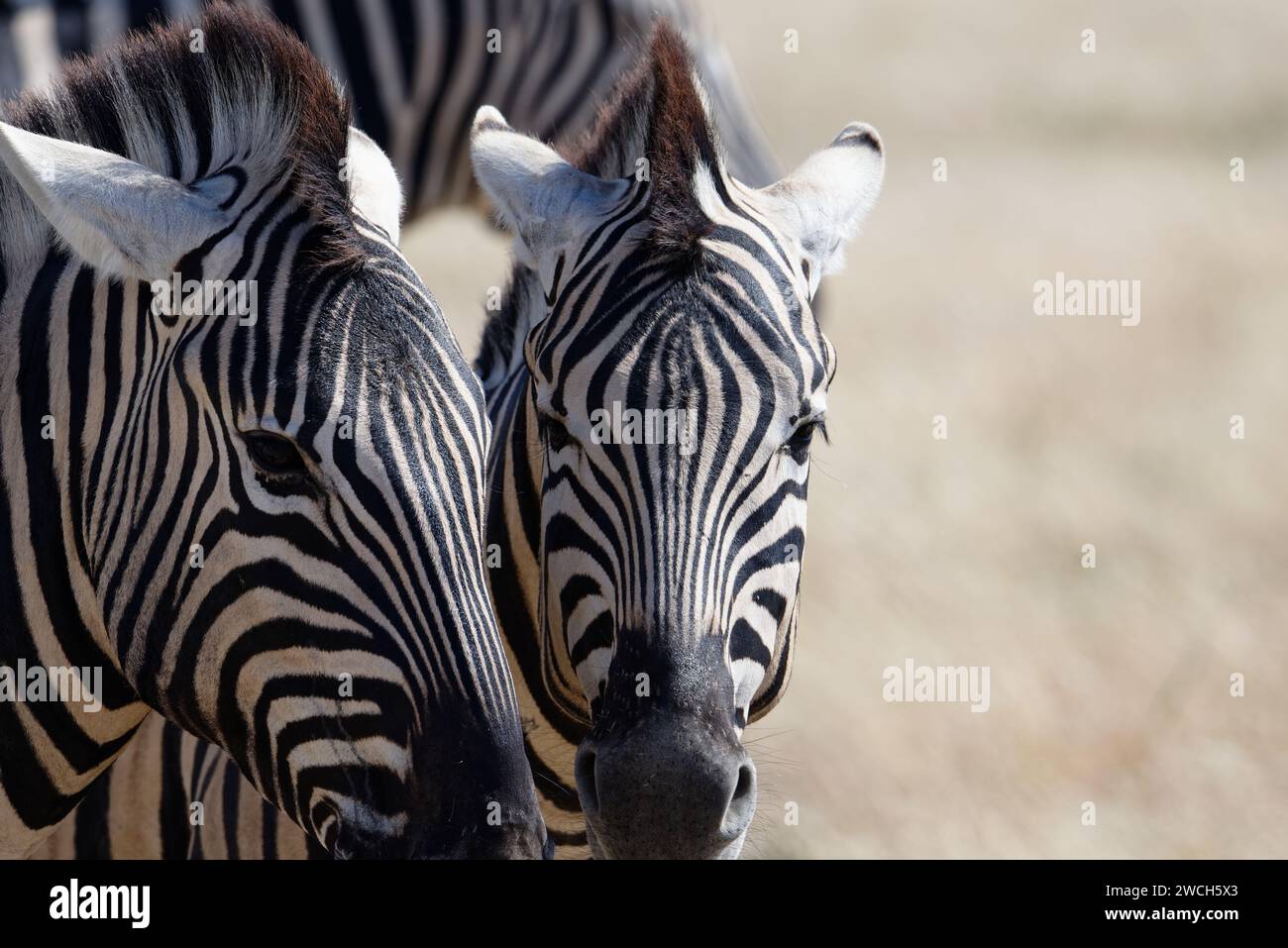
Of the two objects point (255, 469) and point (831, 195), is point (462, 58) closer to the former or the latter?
point (831, 195)

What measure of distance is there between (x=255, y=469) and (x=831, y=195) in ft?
7.61

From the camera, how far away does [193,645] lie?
156 inches

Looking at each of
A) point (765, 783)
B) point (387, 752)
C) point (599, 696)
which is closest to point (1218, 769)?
point (765, 783)

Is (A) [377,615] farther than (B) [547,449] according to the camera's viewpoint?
No

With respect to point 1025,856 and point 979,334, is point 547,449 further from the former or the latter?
point 979,334

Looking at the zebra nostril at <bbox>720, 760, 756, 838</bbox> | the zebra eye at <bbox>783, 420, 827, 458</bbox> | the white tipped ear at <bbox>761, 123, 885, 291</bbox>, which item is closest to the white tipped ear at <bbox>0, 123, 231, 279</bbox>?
the zebra eye at <bbox>783, 420, 827, 458</bbox>

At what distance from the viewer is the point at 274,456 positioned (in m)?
3.85

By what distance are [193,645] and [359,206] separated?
136 centimetres

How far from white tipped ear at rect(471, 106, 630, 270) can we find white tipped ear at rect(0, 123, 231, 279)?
3.85 feet

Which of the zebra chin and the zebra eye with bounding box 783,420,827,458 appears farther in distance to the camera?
the zebra eye with bounding box 783,420,827,458

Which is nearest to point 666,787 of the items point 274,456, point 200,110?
point 274,456

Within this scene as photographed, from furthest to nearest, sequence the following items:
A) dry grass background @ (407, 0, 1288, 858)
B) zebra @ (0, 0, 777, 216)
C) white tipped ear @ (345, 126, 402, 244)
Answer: zebra @ (0, 0, 777, 216), dry grass background @ (407, 0, 1288, 858), white tipped ear @ (345, 126, 402, 244)

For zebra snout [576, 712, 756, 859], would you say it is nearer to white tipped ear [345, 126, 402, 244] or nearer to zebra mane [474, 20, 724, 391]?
zebra mane [474, 20, 724, 391]

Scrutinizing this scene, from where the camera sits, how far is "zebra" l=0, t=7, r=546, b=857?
151 inches
